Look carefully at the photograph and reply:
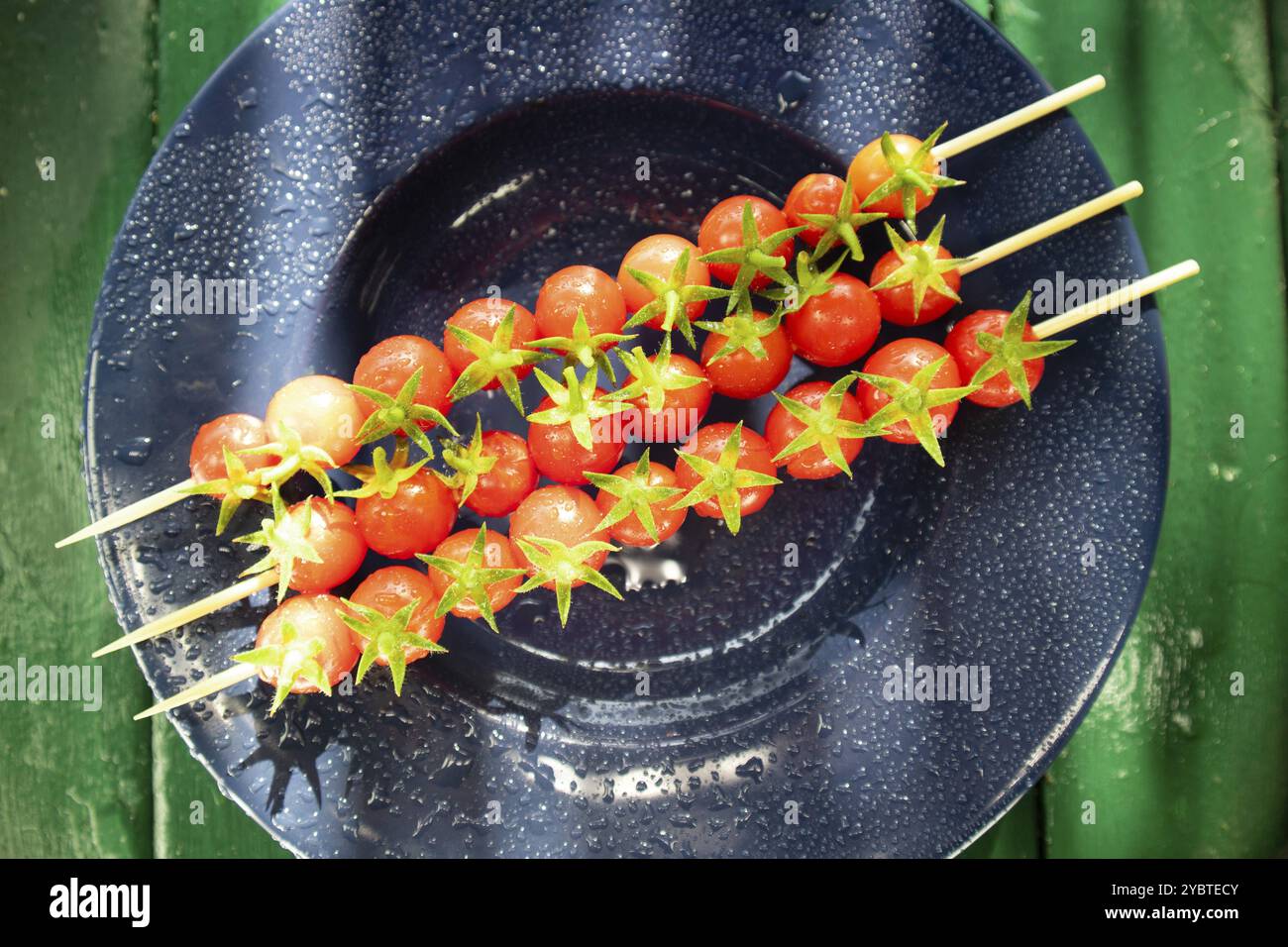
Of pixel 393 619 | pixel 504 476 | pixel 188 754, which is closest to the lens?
pixel 393 619

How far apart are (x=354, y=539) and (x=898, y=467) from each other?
0.69 metres

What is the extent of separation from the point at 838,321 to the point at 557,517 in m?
0.39

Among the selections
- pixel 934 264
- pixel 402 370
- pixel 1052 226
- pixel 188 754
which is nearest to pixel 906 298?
pixel 934 264

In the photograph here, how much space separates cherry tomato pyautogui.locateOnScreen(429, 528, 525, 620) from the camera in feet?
3.52

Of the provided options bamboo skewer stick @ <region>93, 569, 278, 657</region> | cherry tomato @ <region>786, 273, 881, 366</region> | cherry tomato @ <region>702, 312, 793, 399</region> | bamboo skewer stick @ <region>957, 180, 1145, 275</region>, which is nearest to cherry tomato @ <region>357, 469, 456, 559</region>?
bamboo skewer stick @ <region>93, 569, 278, 657</region>

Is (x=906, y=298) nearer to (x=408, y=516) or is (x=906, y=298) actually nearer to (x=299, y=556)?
(x=408, y=516)

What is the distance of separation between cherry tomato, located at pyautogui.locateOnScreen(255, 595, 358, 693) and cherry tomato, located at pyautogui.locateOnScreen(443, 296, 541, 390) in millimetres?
316

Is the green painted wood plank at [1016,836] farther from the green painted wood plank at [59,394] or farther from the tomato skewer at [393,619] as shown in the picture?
the green painted wood plank at [59,394]

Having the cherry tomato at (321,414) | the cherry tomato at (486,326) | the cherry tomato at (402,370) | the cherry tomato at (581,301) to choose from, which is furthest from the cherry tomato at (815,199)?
the cherry tomato at (321,414)

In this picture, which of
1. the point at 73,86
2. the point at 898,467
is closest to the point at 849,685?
the point at 898,467

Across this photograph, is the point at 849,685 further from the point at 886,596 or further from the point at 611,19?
the point at 611,19

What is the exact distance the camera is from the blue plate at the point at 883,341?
1131 millimetres

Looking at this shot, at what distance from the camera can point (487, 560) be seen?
1090 millimetres

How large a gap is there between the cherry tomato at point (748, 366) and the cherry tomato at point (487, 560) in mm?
314
